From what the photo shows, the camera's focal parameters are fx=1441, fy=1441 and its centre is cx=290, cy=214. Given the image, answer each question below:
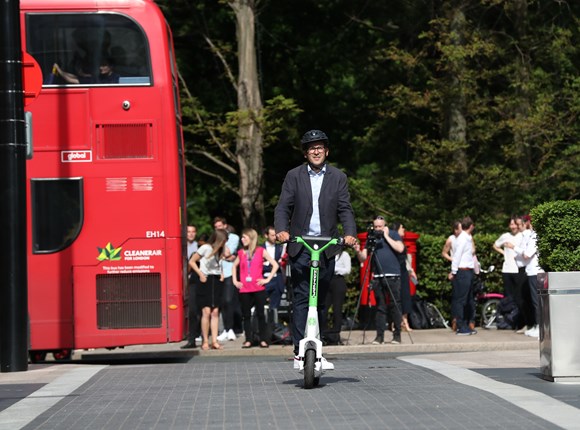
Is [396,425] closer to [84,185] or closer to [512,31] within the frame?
[84,185]

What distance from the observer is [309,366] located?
425 inches

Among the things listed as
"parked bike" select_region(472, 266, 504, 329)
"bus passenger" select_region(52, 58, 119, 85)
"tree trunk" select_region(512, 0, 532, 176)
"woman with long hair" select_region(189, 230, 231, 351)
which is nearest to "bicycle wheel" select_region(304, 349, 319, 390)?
"bus passenger" select_region(52, 58, 119, 85)

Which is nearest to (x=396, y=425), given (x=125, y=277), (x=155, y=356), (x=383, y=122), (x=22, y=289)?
(x=22, y=289)

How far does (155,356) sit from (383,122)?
1182 centimetres

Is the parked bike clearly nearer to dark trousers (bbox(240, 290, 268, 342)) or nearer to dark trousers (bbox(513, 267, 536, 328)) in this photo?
dark trousers (bbox(513, 267, 536, 328))

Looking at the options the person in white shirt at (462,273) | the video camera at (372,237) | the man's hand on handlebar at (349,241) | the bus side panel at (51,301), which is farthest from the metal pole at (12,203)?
the person in white shirt at (462,273)

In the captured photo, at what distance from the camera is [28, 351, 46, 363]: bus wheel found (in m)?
18.8

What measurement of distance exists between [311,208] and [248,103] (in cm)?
1924

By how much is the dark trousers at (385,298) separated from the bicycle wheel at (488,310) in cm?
423

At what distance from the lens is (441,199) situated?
2998 cm

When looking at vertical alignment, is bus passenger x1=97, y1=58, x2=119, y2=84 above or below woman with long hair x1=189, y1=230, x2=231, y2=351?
above

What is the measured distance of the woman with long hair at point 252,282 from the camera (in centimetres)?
2088

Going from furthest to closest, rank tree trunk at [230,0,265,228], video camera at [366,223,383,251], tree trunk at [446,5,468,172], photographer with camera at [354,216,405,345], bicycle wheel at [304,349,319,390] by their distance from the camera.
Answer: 1. tree trunk at [230,0,265,228]
2. tree trunk at [446,5,468,172]
3. photographer with camera at [354,216,405,345]
4. video camera at [366,223,383,251]
5. bicycle wheel at [304,349,319,390]

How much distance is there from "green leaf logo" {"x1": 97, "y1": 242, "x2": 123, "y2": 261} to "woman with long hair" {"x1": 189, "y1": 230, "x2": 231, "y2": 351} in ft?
9.27
